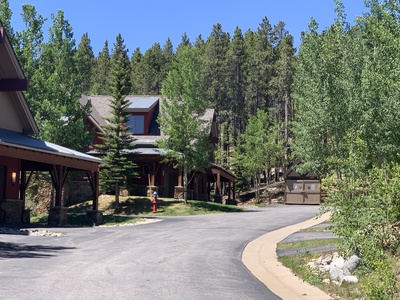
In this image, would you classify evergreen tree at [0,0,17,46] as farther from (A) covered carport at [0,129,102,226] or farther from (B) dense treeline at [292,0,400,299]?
(B) dense treeline at [292,0,400,299]

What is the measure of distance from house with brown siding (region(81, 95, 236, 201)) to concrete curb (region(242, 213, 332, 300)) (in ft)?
70.0

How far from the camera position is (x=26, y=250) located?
51.4ft

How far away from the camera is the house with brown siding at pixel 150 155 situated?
4050 cm

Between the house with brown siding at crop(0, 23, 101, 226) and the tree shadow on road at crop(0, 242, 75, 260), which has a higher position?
the house with brown siding at crop(0, 23, 101, 226)

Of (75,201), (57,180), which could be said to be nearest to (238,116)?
(75,201)

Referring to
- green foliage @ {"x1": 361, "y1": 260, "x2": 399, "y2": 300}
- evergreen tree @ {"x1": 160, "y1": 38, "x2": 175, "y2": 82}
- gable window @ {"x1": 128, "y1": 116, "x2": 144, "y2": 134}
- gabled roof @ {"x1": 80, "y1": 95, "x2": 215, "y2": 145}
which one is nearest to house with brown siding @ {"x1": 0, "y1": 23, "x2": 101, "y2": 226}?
gabled roof @ {"x1": 80, "y1": 95, "x2": 215, "y2": 145}

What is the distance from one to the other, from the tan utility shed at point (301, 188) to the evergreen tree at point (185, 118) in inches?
702

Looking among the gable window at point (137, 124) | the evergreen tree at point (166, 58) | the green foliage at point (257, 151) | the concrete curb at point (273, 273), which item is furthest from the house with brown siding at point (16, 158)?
the evergreen tree at point (166, 58)

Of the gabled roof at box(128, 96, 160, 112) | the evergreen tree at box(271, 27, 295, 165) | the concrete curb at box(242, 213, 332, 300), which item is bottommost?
the concrete curb at box(242, 213, 332, 300)

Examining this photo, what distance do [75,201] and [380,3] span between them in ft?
90.3

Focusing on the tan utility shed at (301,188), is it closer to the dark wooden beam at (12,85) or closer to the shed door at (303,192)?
the shed door at (303,192)

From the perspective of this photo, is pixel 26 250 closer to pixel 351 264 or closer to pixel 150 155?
pixel 351 264

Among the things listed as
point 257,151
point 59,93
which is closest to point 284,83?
point 257,151

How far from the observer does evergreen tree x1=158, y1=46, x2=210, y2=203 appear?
3738 centimetres
